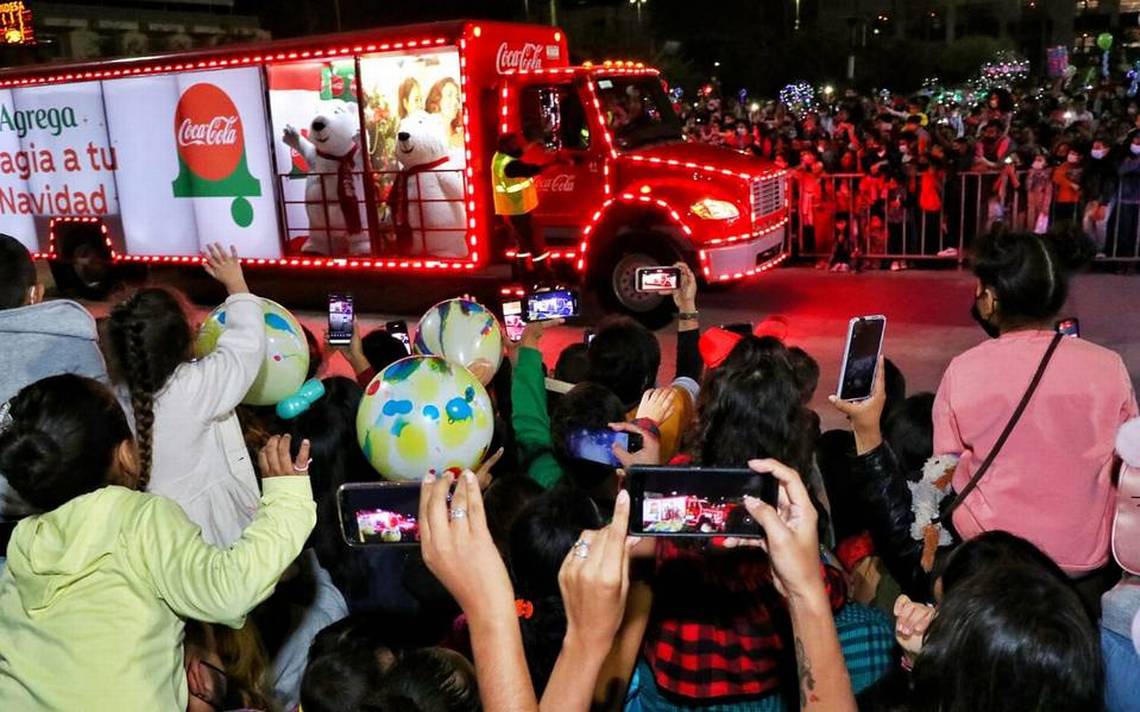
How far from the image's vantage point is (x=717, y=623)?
2.16 meters

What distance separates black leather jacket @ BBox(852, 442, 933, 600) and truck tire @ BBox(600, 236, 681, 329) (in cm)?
733

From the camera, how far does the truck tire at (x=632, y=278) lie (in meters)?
10.1

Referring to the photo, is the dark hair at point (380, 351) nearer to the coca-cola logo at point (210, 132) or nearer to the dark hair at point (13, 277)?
the dark hair at point (13, 277)

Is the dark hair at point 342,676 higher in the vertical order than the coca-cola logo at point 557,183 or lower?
lower

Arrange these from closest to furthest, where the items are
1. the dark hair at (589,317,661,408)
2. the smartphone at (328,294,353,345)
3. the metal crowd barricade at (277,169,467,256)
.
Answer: the dark hair at (589,317,661,408), the smartphone at (328,294,353,345), the metal crowd barricade at (277,169,467,256)

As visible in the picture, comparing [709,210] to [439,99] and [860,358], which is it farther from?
[860,358]

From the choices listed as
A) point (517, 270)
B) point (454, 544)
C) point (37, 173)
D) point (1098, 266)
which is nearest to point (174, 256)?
point (37, 173)

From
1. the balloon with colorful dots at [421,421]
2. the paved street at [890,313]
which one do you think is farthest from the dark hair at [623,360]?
the paved street at [890,313]

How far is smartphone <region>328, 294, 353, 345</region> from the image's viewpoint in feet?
14.7

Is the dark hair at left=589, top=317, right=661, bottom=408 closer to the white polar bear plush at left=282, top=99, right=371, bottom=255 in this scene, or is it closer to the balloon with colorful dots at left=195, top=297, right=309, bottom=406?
the balloon with colorful dots at left=195, top=297, right=309, bottom=406

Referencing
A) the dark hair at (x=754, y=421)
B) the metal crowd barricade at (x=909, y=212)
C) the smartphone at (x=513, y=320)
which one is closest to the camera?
the dark hair at (x=754, y=421)

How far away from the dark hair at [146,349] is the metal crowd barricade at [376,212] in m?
7.48

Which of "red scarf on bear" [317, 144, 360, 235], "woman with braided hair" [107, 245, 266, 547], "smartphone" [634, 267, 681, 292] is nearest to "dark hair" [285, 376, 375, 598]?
"woman with braided hair" [107, 245, 266, 547]

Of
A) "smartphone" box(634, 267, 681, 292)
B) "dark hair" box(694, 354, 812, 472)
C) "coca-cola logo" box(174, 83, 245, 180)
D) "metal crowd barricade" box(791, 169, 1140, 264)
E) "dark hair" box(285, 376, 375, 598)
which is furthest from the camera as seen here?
"metal crowd barricade" box(791, 169, 1140, 264)
